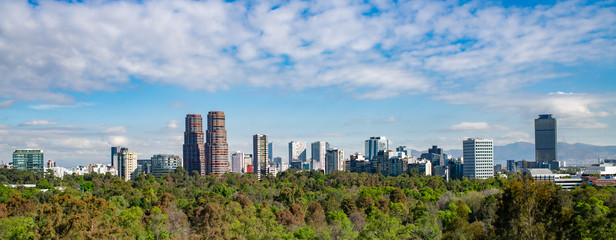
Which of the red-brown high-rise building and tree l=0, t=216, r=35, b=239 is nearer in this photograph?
tree l=0, t=216, r=35, b=239

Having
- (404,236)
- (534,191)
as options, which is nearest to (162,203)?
(404,236)

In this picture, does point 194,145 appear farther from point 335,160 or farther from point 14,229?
point 14,229

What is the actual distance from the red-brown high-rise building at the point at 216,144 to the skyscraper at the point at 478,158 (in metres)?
71.1

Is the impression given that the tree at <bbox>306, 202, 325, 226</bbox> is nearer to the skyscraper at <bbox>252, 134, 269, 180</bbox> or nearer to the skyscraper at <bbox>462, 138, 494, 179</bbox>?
the skyscraper at <bbox>462, 138, 494, 179</bbox>

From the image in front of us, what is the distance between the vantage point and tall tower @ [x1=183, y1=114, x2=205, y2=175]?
151000 millimetres

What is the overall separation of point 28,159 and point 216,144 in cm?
5199

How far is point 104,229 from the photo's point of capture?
23172 mm

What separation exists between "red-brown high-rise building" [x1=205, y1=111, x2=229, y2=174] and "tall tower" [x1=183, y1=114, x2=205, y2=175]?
7.18ft

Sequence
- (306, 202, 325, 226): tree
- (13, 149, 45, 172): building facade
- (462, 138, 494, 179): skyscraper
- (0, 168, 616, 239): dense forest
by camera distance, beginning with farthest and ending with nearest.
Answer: (13, 149, 45, 172): building facade → (462, 138, 494, 179): skyscraper → (306, 202, 325, 226): tree → (0, 168, 616, 239): dense forest

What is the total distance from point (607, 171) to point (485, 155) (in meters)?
30.6

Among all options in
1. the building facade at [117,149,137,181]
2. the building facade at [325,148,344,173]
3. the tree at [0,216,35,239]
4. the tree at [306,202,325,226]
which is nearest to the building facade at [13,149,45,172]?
the building facade at [117,149,137,181]

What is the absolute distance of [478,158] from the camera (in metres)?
134

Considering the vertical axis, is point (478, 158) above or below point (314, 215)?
above

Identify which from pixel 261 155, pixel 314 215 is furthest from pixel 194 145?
pixel 314 215
